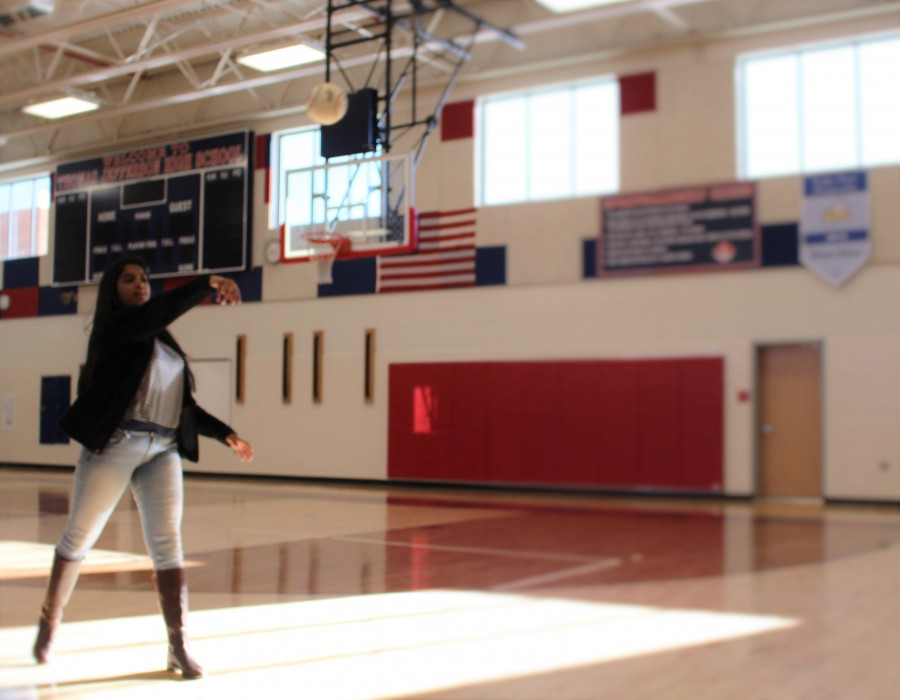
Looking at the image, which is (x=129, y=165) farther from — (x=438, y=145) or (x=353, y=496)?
(x=353, y=496)

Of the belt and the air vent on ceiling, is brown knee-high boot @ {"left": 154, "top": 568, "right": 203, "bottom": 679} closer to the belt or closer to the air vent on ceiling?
the belt

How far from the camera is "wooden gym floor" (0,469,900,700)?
410 centimetres

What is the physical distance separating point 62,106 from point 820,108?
13.4 metres

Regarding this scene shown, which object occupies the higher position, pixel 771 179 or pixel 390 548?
pixel 771 179

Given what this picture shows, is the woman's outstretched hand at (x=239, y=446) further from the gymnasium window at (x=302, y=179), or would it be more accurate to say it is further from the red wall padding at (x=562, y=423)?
the red wall padding at (x=562, y=423)

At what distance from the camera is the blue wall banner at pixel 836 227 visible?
13.7 meters

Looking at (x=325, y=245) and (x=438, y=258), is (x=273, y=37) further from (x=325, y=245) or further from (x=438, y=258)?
(x=438, y=258)

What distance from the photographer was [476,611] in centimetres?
575

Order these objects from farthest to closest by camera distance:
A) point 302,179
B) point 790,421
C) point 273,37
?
point 302,179
point 273,37
point 790,421

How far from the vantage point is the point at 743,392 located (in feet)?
47.7

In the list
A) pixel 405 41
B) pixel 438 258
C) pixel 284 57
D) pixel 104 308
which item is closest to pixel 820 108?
pixel 405 41

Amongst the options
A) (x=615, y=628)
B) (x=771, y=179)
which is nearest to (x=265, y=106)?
(x=771, y=179)

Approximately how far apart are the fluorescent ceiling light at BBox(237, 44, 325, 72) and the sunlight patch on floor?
1114 cm

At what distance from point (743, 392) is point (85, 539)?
470 inches
